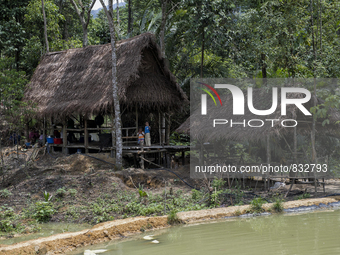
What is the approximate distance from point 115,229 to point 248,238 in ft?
7.53

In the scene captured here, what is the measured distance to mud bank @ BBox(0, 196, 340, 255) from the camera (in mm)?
5738

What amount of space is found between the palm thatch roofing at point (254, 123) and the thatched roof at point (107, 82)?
1.80 m

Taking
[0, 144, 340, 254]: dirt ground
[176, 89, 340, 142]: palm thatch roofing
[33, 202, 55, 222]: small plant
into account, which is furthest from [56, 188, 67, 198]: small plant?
[176, 89, 340, 142]: palm thatch roofing

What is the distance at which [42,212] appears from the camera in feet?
26.2

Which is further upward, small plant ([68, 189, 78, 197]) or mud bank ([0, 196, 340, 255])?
small plant ([68, 189, 78, 197])

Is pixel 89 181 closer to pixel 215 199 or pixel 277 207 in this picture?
pixel 215 199

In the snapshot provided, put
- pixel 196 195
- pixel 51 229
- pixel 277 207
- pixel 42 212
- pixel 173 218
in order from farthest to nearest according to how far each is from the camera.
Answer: pixel 196 195 < pixel 277 207 < pixel 42 212 < pixel 51 229 < pixel 173 218

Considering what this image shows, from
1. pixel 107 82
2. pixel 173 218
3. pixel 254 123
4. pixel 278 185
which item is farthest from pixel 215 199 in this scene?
pixel 107 82

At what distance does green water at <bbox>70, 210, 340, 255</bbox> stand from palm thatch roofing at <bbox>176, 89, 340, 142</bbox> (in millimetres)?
2995

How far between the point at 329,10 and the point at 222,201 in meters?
7.94

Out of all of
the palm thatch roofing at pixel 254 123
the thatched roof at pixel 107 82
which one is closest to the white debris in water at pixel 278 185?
the palm thatch roofing at pixel 254 123

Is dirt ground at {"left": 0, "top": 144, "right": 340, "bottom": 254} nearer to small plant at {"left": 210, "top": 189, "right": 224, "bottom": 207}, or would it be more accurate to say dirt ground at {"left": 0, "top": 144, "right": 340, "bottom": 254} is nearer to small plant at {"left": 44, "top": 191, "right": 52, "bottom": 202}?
small plant at {"left": 210, "top": 189, "right": 224, "bottom": 207}

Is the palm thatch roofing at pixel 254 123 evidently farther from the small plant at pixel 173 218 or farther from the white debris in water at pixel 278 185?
the small plant at pixel 173 218

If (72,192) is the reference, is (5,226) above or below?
below
